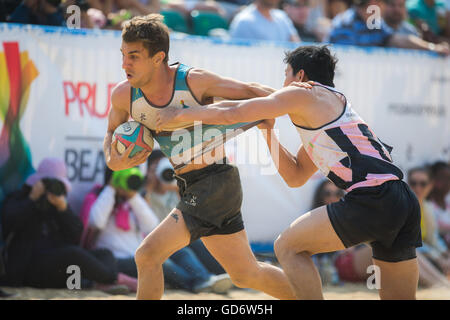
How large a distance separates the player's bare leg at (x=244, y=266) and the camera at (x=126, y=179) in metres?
2.14

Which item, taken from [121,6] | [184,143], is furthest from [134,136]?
[121,6]

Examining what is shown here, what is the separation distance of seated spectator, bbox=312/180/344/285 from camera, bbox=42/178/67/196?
281 cm

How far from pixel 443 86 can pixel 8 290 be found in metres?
5.54

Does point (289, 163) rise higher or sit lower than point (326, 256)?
higher

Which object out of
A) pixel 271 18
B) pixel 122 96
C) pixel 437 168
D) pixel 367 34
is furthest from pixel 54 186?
pixel 437 168

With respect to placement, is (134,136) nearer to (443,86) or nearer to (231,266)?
(231,266)

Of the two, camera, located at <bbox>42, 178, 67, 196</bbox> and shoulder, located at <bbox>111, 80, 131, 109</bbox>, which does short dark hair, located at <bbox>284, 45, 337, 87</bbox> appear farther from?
camera, located at <bbox>42, 178, 67, 196</bbox>

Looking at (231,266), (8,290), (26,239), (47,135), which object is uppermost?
(47,135)

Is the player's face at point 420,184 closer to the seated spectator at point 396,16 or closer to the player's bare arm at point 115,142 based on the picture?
the seated spectator at point 396,16

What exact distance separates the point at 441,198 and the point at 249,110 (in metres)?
4.52

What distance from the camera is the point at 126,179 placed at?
20.7 feet

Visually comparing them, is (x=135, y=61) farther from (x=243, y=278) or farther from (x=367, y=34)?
(x=367, y=34)

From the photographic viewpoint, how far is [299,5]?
8992 mm
